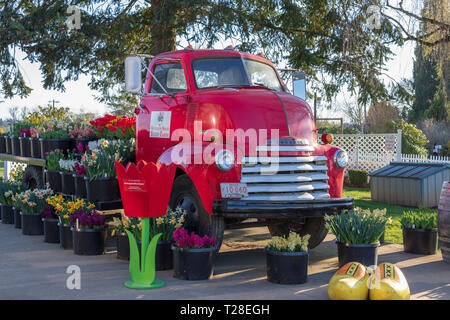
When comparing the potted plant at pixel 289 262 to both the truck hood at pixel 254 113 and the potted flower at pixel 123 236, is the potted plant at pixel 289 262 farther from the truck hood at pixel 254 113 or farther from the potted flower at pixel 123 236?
the potted flower at pixel 123 236

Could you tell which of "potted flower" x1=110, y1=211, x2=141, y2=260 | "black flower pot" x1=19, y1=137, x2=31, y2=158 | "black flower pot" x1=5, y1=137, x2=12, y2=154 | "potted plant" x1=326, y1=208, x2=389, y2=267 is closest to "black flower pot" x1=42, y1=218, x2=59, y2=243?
"potted flower" x1=110, y1=211, x2=141, y2=260

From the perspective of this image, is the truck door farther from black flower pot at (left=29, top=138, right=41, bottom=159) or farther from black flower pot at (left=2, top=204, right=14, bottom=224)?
black flower pot at (left=2, top=204, right=14, bottom=224)

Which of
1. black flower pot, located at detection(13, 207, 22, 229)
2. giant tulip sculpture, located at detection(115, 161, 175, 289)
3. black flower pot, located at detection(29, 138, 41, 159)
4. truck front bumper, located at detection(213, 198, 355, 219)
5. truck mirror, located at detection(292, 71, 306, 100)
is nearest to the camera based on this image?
giant tulip sculpture, located at detection(115, 161, 175, 289)

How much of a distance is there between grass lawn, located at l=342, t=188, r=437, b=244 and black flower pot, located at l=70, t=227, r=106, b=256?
13.6ft

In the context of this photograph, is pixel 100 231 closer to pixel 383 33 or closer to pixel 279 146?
pixel 279 146

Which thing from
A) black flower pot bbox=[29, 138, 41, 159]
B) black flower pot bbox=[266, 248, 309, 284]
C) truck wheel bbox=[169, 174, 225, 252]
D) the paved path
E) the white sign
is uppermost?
the white sign

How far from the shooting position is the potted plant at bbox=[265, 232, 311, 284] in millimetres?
5516

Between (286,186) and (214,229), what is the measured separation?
3.06 feet

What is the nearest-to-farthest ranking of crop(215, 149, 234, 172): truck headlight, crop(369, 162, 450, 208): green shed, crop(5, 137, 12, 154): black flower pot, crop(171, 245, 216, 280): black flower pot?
crop(171, 245, 216, 280): black flower pot
crop(215, 149, 234, 172): truck headlight
crop(5, 137, 12, 154): black flower pot
crop(369, 162, 450, 208): green shed

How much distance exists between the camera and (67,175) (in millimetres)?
8164

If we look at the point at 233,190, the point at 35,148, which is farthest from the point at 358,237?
the point at 35,148

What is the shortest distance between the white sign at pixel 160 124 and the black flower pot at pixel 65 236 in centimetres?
167

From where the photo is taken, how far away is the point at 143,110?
7.73 meters

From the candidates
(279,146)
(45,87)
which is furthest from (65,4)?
(279,146)
